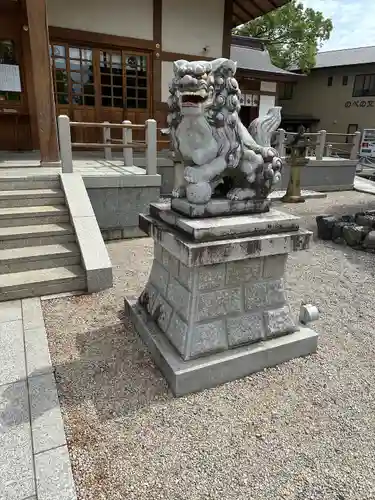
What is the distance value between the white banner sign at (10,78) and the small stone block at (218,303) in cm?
797

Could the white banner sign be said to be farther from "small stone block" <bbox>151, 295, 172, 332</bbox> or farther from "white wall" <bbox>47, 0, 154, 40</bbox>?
"small stone block" <bbox>151, 295, 172, 332</bbox>

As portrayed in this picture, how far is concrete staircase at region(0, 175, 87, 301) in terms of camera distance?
3994 mm

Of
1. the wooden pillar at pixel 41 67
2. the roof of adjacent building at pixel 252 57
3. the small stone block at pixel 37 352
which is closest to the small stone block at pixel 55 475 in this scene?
the small stone block at pixel 37 352

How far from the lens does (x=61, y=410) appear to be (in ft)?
7.61

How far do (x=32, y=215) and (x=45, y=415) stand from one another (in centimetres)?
318

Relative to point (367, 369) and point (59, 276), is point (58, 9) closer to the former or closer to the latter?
point (59, 276)

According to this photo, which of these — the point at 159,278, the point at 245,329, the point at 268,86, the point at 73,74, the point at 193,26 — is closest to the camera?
the point at 245,329

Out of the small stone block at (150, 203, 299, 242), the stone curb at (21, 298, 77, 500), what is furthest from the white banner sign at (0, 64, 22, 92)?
the small stone block at (150, 203, 299, 242)

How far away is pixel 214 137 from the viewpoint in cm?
251

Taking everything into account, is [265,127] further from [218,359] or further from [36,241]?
[36,241]

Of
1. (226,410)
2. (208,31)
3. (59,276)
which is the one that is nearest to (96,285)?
(59,276)

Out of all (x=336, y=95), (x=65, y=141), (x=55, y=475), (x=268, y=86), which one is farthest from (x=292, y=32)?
(x=55, y=475)

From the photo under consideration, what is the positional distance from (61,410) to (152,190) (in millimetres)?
4366

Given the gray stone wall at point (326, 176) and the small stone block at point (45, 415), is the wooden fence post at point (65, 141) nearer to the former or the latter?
the small stone block at point (45, 415)
